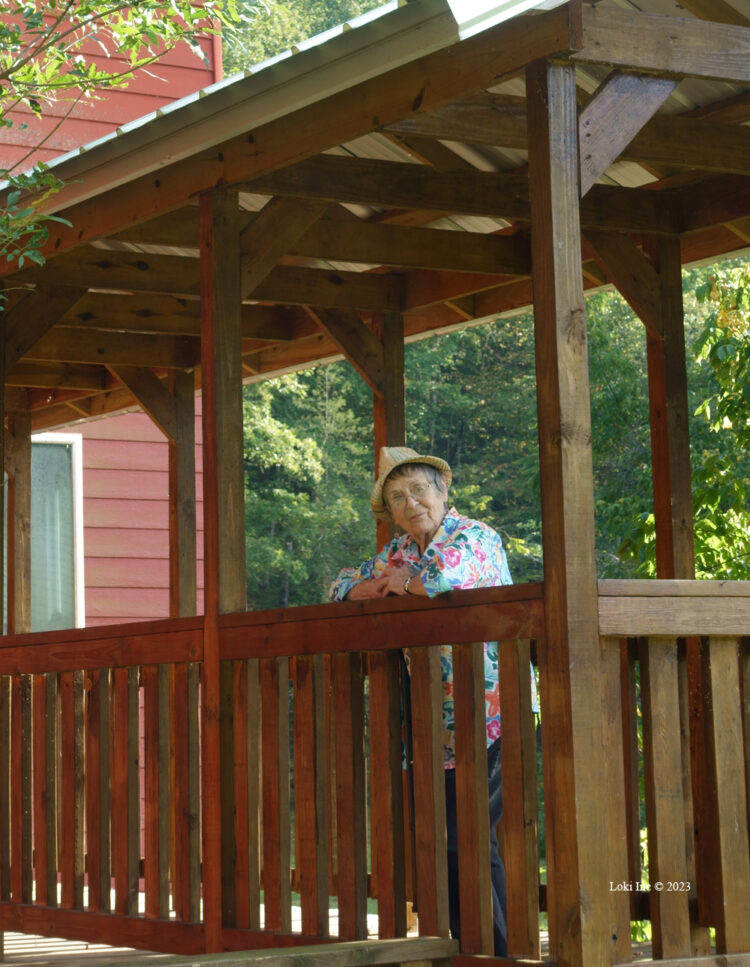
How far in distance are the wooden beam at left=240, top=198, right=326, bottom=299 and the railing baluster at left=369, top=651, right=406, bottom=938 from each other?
1.66m

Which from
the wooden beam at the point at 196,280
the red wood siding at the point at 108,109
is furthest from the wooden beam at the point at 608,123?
the red wood siding at the point at 108,109

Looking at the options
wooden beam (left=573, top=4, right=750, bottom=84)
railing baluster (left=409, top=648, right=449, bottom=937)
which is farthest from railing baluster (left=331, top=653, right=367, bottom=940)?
wooden beam (left=573, top=4, right=750, bottom=84)

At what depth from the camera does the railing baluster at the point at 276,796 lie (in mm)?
5395

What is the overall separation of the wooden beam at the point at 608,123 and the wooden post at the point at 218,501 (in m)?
1.85

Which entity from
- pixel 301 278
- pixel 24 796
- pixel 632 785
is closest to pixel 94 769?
pixel 24 796

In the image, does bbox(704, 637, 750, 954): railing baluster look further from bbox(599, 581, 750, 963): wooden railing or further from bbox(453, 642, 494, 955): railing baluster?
bbox(453, 642, 494, 955): railing baluster

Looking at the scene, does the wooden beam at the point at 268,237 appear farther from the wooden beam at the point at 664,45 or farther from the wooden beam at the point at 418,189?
the wooden beam at the point at 664,45

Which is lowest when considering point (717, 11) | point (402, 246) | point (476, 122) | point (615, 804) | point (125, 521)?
point (615, 804)

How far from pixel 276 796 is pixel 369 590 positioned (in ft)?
2.80

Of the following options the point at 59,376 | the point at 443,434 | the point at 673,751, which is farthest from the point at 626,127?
the point at 443,434

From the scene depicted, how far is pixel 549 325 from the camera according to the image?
14.0 feet

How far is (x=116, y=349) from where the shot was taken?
9.34 metres

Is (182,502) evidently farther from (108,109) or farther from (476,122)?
(476,122)

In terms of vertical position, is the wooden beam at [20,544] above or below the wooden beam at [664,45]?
below
